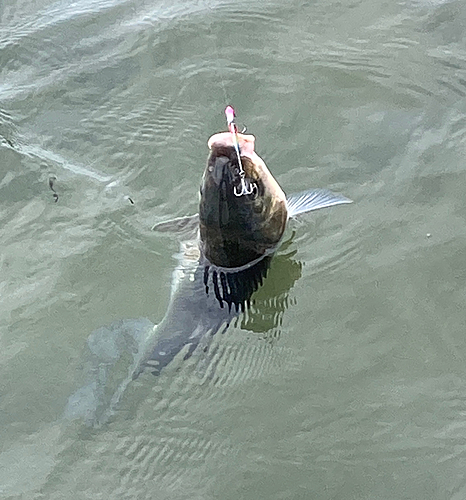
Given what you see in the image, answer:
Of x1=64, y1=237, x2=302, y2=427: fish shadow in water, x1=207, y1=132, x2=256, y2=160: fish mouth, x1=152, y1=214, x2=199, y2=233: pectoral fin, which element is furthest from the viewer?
x1=152, y1=214, x2=199, y2=233: pectoral fin

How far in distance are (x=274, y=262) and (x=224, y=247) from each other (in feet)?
1.55

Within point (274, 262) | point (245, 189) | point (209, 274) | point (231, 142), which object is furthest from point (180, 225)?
point (231, 142)

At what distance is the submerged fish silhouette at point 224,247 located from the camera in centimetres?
395

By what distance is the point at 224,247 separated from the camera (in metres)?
4.22

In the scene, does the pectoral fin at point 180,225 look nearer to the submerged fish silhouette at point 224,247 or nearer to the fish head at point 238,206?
the submerged fish silhouette at point 224,247

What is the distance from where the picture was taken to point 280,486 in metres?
3.85

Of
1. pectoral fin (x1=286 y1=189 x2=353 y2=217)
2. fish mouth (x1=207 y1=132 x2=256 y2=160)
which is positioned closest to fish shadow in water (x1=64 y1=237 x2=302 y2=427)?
pectoral fin (x1=286 y1=189 x2=353 y2=217)

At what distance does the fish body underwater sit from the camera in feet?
13.2

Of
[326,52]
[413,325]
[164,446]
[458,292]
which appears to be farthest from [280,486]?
[326,52]

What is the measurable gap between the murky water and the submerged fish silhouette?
0.13 metres

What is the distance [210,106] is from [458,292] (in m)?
2.27

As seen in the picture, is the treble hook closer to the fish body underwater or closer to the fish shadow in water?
the fish body underwater

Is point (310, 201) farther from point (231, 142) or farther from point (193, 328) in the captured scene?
point (193, 328)

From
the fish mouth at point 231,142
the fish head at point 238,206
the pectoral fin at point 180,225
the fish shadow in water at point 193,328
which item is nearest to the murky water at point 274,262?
the fish shadow in water at point 193,328
